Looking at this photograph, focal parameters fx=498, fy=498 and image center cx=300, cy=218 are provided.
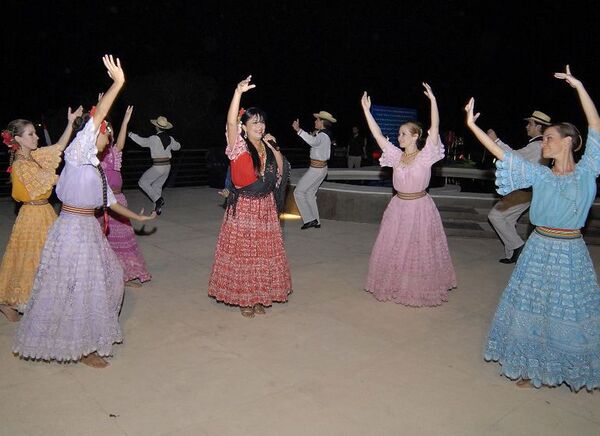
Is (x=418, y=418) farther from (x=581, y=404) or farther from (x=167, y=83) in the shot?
(x=167, y=83)

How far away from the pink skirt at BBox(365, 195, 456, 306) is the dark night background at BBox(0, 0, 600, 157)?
14.5 m

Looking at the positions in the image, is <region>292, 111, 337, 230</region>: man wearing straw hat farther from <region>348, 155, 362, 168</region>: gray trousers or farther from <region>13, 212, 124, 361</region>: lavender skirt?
<region>348, 155, 362, 168</region>: gray trousers

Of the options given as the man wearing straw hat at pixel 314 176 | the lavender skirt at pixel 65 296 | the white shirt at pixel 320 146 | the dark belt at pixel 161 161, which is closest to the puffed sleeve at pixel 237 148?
the lavender skirt at pixel 65 296

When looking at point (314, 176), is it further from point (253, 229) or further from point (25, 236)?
point (25, 236)

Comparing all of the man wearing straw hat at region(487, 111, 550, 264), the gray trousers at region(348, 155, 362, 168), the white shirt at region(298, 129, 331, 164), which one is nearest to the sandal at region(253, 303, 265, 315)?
the man wearing straw hat at region(487, 111, 550, 264)

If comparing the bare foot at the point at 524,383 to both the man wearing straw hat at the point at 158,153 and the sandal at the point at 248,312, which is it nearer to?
the sandal at the point at 248,312

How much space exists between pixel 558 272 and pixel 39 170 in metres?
4.25

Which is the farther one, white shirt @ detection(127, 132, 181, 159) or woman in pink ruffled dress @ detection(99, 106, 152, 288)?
white shirt @ detection(127, 132, 181, 159)

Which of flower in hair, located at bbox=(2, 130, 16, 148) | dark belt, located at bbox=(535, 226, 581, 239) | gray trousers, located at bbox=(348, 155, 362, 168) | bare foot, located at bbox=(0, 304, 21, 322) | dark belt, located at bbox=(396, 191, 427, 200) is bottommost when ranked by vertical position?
bare foot, located at bbox=(0, 304, 21, 322)

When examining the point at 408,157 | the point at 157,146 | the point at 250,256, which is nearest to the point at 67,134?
the point at 250,256

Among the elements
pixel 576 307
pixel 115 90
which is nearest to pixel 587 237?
pixel 576 307

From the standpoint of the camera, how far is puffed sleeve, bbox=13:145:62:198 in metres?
4.35

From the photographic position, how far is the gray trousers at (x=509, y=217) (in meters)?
7.14

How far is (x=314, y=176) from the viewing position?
356 inches
